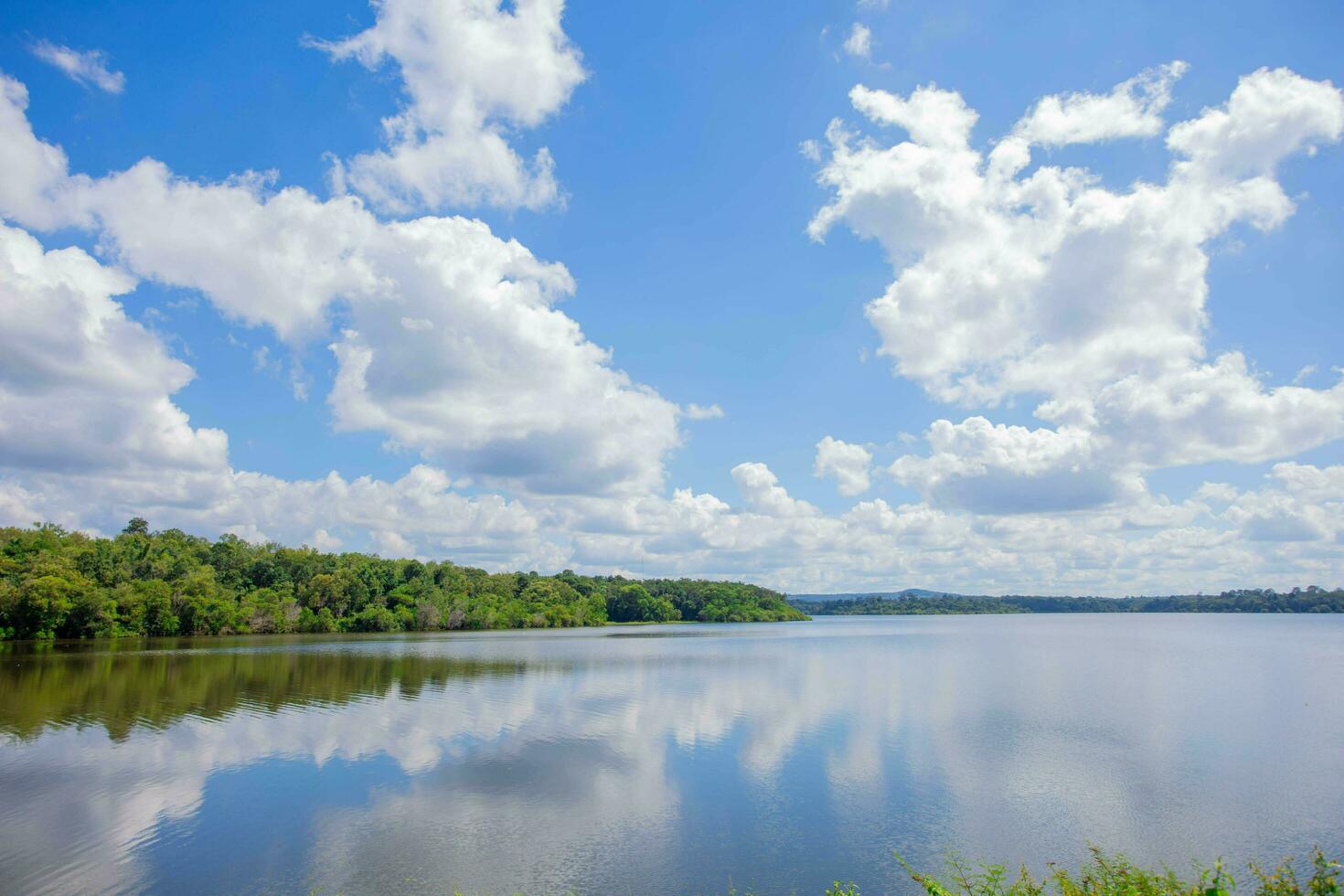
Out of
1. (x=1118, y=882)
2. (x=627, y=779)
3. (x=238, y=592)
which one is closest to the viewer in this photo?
(x=1118, y=882)

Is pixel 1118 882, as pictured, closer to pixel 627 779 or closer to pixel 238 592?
pixel 627 779

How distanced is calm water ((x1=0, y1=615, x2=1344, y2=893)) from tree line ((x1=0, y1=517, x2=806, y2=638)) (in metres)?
41.2

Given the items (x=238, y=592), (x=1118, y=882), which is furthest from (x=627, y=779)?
(x=238, y=592)

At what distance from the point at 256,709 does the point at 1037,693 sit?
39.5 m

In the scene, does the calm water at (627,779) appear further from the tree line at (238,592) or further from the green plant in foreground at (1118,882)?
the tree line at (238,592)

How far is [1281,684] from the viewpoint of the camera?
45125mm

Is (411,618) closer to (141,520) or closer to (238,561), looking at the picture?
(238,561)

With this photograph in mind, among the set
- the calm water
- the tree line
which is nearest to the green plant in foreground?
the calm water

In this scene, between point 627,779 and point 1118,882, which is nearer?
point 1118,882

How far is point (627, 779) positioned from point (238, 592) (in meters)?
106

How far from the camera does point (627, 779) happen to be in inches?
888

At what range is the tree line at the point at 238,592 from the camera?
79500 millimetres

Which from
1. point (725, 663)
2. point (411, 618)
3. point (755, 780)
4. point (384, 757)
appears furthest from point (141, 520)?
point (755, 780)

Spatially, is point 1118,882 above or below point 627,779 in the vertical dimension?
above
